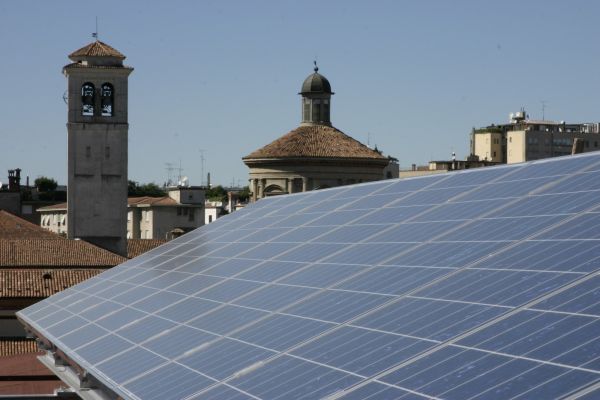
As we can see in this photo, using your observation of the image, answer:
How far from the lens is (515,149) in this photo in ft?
544

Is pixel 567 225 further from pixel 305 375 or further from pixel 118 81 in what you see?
pixel 118 81

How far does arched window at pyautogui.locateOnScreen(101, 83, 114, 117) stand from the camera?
8175cm

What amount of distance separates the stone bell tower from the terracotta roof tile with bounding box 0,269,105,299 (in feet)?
76.5

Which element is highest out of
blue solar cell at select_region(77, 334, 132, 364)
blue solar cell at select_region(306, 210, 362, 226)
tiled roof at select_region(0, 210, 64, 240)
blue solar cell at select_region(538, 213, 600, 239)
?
blue solar cell at select_region(538, 213, 600, 239)

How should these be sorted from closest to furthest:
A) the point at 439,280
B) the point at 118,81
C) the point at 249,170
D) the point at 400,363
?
1. the point at 400,363
2. the point at 439,280
3. the point at 118,81
4. the point at 249,170

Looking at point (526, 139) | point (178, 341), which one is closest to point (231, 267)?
point (178, 341)

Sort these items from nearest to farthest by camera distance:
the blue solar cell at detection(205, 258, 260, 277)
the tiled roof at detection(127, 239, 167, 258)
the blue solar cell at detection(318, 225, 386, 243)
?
the blue solar cell at detection(318, 225, 386, 243), the blue solar cell at detection(205, 258, 260, 277), the tiled roof at detection(127, 239, 167, 258)

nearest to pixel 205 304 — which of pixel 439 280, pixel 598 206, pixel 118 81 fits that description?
pixel 439 280

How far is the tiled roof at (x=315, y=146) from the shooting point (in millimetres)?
90625

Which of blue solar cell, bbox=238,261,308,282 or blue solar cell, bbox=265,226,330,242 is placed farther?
blue solar cell, bbox=265,226,330,242

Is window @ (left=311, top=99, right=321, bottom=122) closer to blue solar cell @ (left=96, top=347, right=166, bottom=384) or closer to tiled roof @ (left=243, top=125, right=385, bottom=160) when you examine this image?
tiled roof @ (left=243, top=125, right=385, bottom=160)

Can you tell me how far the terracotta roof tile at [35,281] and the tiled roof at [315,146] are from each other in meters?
34.2

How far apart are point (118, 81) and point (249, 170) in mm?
15404

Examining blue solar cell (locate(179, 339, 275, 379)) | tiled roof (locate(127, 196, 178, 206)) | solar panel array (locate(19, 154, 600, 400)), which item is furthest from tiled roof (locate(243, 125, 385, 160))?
blue solar cell (locate(179, 339, 275, 379))
